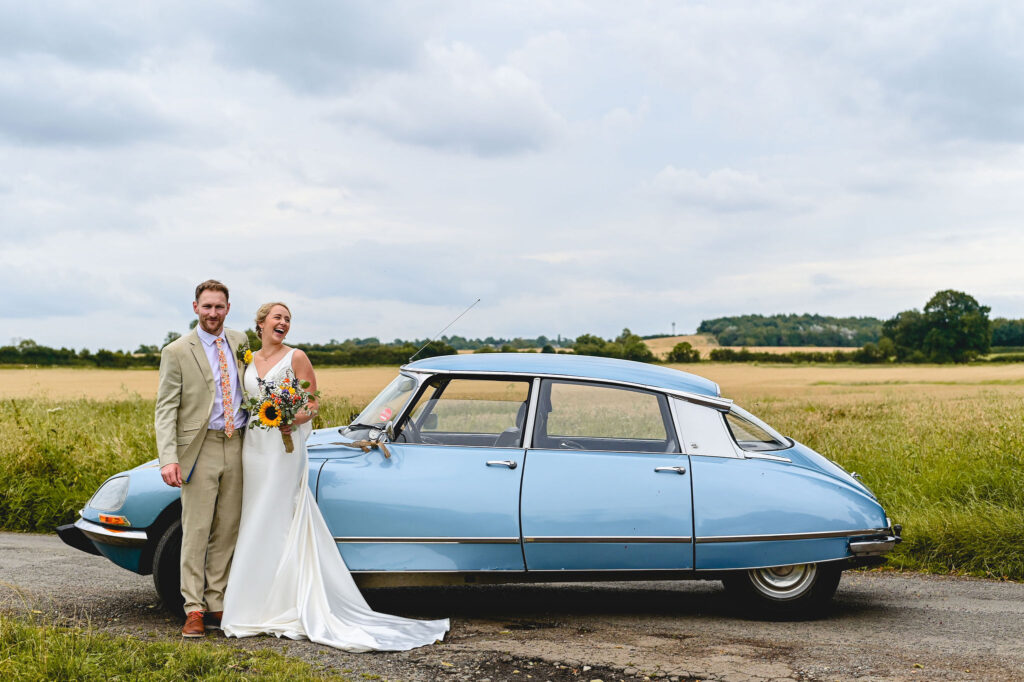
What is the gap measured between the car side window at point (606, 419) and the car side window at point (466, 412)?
176mm

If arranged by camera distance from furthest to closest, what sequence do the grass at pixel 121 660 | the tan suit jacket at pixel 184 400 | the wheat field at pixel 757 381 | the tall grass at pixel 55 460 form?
the wheat field at pixel 757 381, the tall grass at pixel 55 460, the tan suit jacket at pixel 184 400, the grass at pixel 121 660

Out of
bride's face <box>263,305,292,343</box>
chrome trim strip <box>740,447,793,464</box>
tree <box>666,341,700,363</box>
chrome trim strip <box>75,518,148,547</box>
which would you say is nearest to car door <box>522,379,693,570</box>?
chrome trim strip <box>740,447,793,464</box>

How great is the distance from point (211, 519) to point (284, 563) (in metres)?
0.56

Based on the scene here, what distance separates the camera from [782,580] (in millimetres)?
6070

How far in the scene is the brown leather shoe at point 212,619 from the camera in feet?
18.7

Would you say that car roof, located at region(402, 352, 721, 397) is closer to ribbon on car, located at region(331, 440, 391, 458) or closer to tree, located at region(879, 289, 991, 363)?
ribbon on car, located at region(331, 440, 391, 458)

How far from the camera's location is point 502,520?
5688 mm

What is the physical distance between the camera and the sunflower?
18.1 feet

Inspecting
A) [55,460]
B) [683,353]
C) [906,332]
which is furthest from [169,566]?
[906,332]

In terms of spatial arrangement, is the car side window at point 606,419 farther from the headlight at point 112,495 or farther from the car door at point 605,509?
the headlight at point 112,495

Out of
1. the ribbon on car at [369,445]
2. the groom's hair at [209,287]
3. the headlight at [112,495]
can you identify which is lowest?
the headlight at [112,495]

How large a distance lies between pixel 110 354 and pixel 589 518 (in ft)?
125

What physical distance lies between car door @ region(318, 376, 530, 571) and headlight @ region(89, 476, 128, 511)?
57.8 inches

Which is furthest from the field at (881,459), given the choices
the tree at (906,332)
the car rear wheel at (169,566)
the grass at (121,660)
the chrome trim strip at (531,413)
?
the tree at (906,332)
